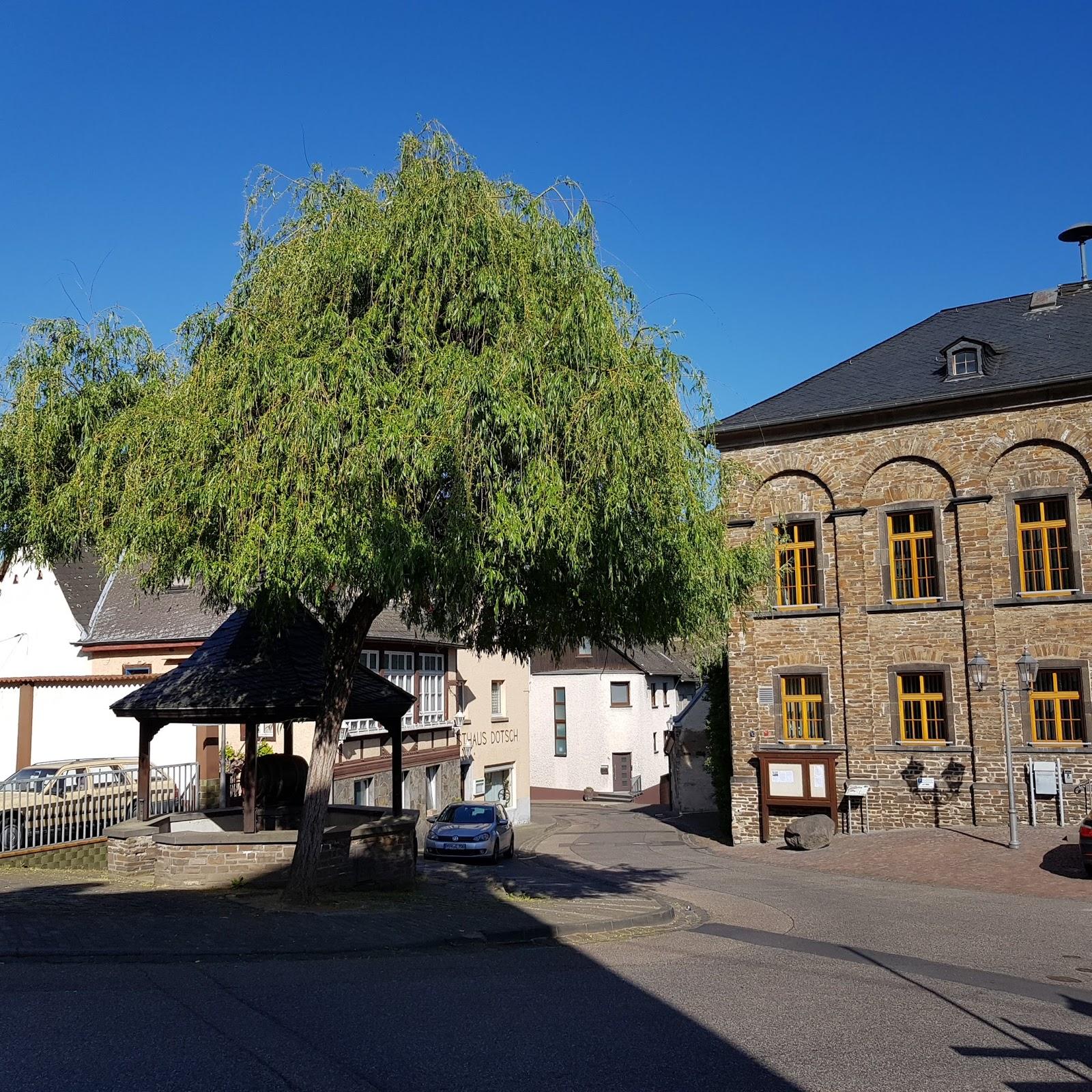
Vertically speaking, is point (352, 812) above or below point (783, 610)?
below

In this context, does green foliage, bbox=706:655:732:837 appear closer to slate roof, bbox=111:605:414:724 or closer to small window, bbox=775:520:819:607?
small window, bbox=775:520:819:607

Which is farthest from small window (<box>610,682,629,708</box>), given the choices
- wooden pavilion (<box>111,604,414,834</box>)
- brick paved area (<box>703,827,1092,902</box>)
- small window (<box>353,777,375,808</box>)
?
wooden pavilion (<box>111,604,414,834</box>)

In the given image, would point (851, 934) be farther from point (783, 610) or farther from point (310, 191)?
point (783, 610)

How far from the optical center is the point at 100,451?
11.9 m

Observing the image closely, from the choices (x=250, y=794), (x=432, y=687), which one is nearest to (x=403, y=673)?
(x=432, y=687)

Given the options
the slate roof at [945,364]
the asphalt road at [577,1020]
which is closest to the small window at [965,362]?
the slate roof at [945,364]

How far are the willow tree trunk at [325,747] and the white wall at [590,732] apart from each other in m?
37.4

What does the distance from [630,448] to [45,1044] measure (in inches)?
273

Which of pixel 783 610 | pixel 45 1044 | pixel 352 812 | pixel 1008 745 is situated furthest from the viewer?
pixel 783 610

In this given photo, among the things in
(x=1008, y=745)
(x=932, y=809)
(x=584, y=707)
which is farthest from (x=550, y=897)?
(x=584, y=707)

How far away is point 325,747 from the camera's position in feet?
40.2

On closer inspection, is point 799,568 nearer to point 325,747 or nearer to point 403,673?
point 403,673

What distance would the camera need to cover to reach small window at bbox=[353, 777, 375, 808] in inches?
1101

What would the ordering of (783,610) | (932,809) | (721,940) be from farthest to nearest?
1. (783,610)
2. (932,809)
3. (721,940)
